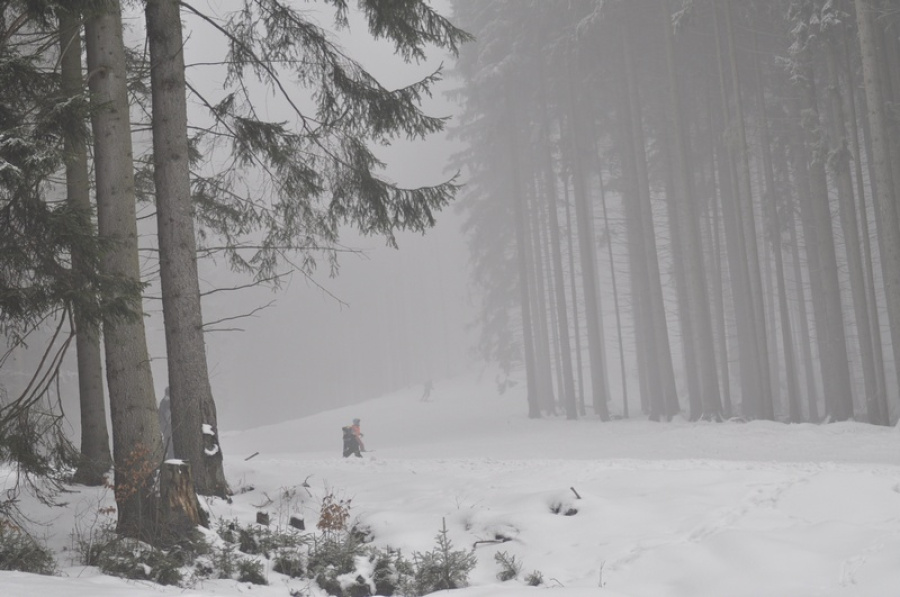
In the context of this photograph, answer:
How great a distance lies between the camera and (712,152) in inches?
973

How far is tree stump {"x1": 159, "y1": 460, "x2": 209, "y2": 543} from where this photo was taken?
17.9 ft

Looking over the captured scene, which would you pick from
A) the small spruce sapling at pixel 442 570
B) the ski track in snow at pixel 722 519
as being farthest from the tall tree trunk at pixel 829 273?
the small spruce sapling at pixel 442 570

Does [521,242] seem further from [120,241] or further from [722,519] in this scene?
[120,241]

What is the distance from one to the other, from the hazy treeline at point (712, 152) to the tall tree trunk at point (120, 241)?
1588 cm

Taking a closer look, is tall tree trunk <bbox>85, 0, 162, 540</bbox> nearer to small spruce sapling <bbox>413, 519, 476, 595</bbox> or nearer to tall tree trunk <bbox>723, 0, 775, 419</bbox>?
small spruce sapling <bbox>413, 519, 476, 595</bbox>

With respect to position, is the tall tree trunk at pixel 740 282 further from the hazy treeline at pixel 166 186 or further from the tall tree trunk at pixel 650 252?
the hazy treeline at pixel 166 186

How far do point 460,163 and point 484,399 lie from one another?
1487 cm

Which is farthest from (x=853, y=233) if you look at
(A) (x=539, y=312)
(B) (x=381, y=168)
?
(A) (x=539, y=312)

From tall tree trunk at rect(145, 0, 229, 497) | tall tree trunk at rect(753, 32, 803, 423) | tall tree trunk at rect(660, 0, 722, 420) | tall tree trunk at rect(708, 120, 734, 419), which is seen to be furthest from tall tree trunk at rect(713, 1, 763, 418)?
tall tree trunk at rect(145, 0, 229, 497)

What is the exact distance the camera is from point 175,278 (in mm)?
6414

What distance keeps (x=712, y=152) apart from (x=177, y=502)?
77.3 feet

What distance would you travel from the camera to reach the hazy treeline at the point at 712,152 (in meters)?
18.1

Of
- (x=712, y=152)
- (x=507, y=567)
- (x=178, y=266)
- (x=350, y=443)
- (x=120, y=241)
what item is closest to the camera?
(x=507, y=567)

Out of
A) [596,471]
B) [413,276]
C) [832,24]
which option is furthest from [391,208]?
[413,276]
